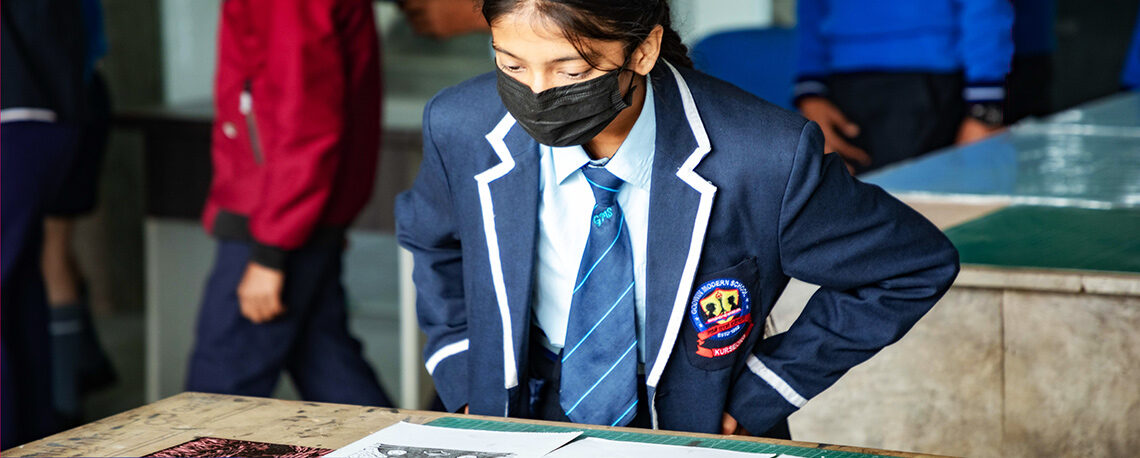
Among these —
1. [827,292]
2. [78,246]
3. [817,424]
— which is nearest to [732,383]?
[827,292]

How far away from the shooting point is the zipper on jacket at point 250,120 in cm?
276

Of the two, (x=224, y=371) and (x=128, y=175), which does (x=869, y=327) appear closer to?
(x=224, y=371)

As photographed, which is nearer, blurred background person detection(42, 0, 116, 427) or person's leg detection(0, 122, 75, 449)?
person's leg detection(0, 122, 75, 449)

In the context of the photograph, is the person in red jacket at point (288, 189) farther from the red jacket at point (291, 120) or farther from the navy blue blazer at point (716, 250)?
the navy blue blazer at point (716, 250)

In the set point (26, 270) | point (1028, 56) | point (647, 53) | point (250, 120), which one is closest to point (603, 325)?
point (647, 53)

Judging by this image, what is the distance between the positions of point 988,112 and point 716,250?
2.16 m

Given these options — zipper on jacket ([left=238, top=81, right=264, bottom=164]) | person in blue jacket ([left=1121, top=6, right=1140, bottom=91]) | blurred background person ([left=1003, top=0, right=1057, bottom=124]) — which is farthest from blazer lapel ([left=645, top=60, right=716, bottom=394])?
person in blue jacket ([left=1121, top=6, right=1140, bottom=91])

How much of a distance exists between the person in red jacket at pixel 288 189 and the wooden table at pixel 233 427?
1.12 m

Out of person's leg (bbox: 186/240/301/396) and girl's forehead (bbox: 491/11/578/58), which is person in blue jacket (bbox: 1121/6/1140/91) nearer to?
person's leg (bbox: 186/240/301/396)

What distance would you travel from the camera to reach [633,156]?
5.31 feet

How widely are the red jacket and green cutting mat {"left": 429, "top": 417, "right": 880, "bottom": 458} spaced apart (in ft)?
4.17

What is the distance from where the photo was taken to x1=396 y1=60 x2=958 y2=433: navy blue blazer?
1.59m

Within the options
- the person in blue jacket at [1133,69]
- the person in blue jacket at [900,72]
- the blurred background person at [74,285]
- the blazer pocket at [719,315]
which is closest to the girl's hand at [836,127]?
the person in blue jacket at [900,72]

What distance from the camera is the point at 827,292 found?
1722 mm
